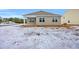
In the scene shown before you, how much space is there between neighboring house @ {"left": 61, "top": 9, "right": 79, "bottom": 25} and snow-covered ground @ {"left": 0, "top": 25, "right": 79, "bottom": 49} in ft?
0.34

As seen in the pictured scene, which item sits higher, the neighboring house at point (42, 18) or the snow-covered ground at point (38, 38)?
the neighboring house at point (42, 18)

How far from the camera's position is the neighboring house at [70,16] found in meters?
1.88

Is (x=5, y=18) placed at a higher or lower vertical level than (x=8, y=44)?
higher

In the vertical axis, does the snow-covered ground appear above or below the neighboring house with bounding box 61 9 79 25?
below

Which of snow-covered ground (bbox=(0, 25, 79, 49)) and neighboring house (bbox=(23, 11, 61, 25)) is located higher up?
neighboring house (bbox=(23, 11, 61, 25))

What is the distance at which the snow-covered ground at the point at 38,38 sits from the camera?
188 centimetres

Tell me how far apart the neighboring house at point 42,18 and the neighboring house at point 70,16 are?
9 centimetres

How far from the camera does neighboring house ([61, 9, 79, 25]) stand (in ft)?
6.17

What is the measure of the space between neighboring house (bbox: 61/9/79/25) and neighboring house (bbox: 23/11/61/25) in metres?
0.09
